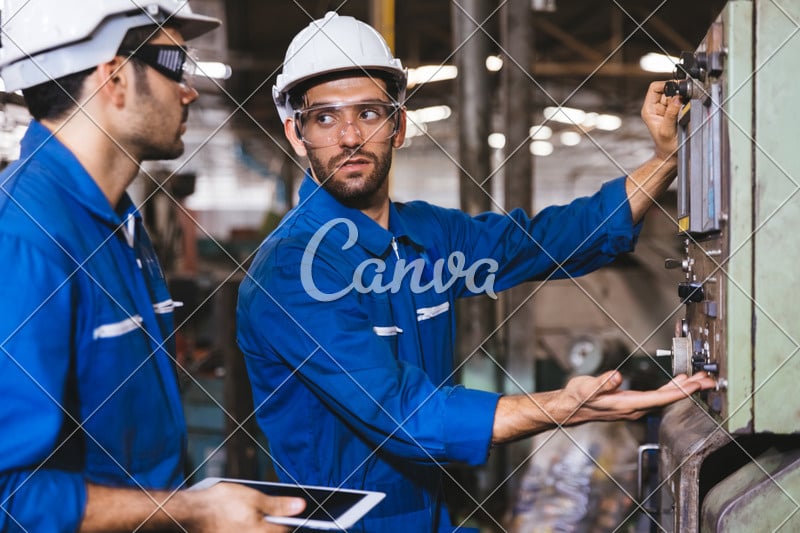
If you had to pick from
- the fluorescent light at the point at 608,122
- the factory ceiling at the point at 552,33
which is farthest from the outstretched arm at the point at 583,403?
the fluorescent light at the point at 608,122

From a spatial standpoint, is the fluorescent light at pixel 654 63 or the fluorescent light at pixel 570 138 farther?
the fluorescent light at pixel 570 138

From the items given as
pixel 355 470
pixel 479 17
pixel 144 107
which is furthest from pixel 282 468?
pixel 479 17

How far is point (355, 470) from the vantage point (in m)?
1.30

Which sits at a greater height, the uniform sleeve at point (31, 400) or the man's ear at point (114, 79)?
the man's ear at point (114, 79)

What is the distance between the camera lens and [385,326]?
1.32m

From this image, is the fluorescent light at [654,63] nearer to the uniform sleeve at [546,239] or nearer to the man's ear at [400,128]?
the uniform sleeve at [546,239]

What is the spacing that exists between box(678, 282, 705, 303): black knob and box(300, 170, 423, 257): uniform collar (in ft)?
1.66

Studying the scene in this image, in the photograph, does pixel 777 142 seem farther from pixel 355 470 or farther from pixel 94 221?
pixel 94 221

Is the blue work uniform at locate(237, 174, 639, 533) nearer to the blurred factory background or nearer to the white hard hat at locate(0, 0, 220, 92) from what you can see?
the blurred factory background

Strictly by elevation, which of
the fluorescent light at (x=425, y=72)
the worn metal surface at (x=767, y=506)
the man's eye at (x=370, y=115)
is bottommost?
the worn metal surface at (x=767, y=506)

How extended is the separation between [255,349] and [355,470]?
0.88 ft

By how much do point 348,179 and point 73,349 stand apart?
56cm

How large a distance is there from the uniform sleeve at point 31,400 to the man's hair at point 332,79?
640 millimetres

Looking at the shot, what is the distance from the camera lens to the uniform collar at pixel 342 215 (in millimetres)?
1353
